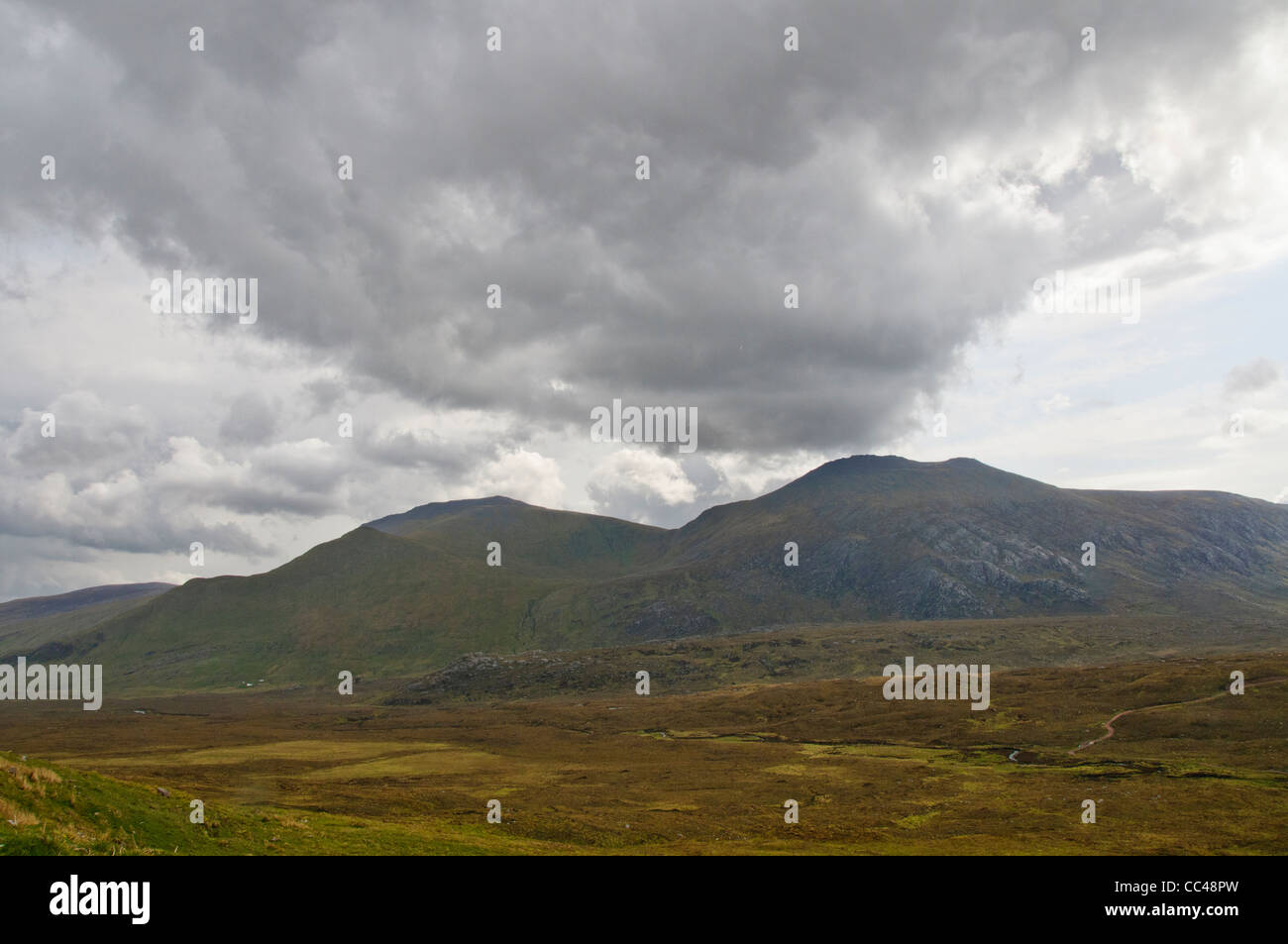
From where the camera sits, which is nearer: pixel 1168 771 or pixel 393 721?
pixel 1168 771

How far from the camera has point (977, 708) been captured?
5251 inches

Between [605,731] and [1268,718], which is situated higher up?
[1268,718]

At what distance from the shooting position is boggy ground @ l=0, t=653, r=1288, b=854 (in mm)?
42250

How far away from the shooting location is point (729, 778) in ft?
287

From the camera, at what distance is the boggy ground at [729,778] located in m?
42.2

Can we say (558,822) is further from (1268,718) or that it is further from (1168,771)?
(1268,718)
